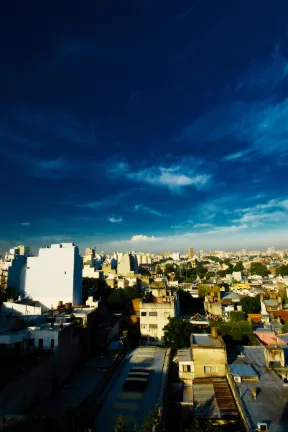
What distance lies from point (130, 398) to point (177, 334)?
30.9ft

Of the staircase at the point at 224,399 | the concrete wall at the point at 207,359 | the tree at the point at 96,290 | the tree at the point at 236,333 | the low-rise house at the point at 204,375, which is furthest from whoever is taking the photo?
the tree at the point at 96,290

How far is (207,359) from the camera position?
1834 cm

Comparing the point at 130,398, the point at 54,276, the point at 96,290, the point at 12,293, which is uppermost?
the point at 54,276

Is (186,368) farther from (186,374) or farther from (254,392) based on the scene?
(254,392)

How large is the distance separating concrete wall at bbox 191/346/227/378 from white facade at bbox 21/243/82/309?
16317mm

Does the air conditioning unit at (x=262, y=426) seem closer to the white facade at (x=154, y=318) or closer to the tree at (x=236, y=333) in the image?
the tree at (x=236, y=333)

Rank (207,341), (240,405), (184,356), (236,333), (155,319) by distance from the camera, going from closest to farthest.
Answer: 1. (240,405)
2. (207,341)
3. (184,356)
4. (236,333)
5. (155,319)

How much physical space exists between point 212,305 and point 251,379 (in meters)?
23.6

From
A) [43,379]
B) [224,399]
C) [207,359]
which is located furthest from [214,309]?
[43,379]

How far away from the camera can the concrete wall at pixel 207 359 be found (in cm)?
1820

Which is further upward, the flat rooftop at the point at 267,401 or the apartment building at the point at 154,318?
the apartment building at the point at 154,318

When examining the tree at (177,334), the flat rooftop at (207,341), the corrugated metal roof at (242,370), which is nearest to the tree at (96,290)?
the tree at (177,334)

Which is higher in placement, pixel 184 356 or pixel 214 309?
pixel 214 309

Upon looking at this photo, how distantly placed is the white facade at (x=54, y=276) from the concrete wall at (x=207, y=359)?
16317mm
